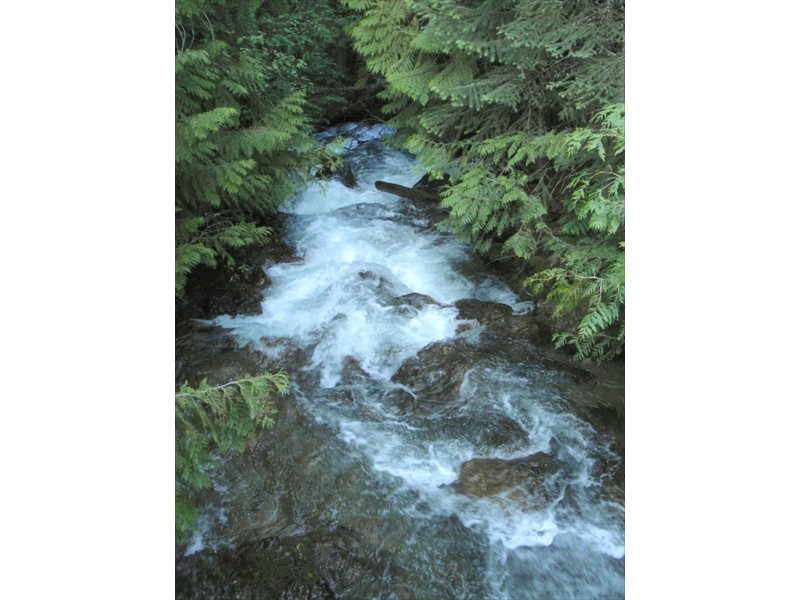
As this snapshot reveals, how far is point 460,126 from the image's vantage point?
14.4 feet

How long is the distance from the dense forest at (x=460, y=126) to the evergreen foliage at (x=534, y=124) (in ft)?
0.05

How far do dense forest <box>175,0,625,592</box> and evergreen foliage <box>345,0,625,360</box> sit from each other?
14 millimetres

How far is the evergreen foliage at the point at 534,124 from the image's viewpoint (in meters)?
3.10

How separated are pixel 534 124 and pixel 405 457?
2775 millimetres

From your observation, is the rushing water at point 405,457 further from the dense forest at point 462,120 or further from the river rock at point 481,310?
the dense forest at point 462,120

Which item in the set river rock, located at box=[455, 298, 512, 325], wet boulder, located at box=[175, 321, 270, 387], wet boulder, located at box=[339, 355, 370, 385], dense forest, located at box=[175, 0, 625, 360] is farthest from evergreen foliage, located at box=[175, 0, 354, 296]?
river rock, located at box=[455, 298, 512, 325]

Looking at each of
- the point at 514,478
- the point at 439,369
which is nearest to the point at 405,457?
the point at 514,478

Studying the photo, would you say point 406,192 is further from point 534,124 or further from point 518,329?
point 518,329

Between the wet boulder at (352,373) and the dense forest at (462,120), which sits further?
the wet boulder at (352,373)

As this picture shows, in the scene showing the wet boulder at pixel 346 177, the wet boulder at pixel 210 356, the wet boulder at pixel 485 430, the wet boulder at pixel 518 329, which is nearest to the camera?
the wet boulder at pixel 485 430

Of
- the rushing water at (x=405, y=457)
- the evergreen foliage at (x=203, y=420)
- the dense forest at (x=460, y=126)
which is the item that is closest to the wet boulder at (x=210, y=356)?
the rushing water at (x=405, y=457)
